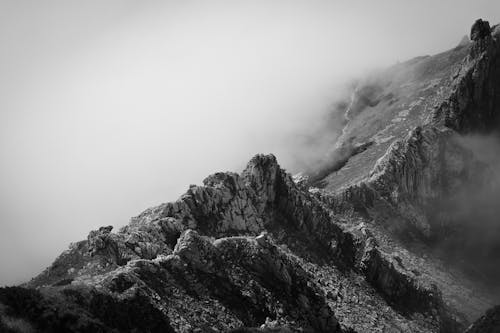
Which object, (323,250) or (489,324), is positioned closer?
(489,324)

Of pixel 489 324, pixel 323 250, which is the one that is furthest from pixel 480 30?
pixel 489 324

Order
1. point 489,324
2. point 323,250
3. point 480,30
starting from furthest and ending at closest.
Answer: point 480,30
point 323,250
point 489,324

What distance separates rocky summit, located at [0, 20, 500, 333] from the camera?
60.9 metres

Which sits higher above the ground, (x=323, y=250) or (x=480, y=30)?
(x=480, y=30)

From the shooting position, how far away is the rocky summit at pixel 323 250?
6094 centimetres

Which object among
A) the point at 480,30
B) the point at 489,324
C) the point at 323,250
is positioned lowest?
the point at 489,324

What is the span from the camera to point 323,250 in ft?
301

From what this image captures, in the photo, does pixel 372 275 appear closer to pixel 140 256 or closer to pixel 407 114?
pixel 140 256

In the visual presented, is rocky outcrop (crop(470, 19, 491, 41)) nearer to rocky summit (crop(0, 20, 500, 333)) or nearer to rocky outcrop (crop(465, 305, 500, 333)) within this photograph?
rocky summit (crop(0, 20, 500, 333))

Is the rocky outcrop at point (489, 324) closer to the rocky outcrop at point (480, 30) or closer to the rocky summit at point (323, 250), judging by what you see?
the rocky summit at point (323, 250)

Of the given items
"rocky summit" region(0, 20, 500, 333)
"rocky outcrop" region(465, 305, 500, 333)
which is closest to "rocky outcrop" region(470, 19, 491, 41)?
"rocky summit" region(0, 20, 500, 333)

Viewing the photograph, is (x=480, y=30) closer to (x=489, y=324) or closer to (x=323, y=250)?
(x=323, y=250)

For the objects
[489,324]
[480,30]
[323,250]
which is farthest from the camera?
[480,30]

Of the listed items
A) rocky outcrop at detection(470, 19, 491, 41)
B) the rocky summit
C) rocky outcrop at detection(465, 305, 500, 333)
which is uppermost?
rocky outcrop at detection(470, 19, 491, 41)
